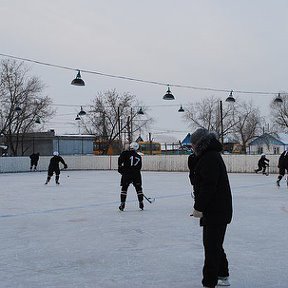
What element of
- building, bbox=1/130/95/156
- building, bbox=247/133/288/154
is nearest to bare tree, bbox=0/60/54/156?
building, bbox=1/130/95/156

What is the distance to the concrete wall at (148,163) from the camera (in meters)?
32.8

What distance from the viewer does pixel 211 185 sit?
4.68 m

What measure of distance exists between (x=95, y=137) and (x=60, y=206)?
43.4m

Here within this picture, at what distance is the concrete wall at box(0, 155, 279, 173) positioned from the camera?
32.8m

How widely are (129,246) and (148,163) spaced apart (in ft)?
102

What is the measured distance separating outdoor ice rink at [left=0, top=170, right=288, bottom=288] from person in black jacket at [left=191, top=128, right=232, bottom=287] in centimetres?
54

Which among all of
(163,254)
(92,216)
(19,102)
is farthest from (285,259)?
(19,102)

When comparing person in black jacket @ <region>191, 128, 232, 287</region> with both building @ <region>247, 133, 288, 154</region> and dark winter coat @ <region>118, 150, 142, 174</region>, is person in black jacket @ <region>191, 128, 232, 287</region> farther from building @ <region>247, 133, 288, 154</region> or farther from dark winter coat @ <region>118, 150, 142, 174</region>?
building @ <region>247, 133, 288, 154</region>

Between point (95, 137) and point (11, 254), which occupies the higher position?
point (95, 137)

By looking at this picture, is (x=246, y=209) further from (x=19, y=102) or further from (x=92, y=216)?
(x=19, y=102)

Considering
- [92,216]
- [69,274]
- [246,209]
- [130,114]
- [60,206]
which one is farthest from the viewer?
[130,114]

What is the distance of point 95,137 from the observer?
56.8 metres

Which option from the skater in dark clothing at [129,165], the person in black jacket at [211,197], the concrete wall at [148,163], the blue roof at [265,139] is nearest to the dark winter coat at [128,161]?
the skater in dark clothing at [129,165]

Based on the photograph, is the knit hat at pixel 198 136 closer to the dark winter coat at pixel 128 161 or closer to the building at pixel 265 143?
the dark winter coat at pixel 128 161
